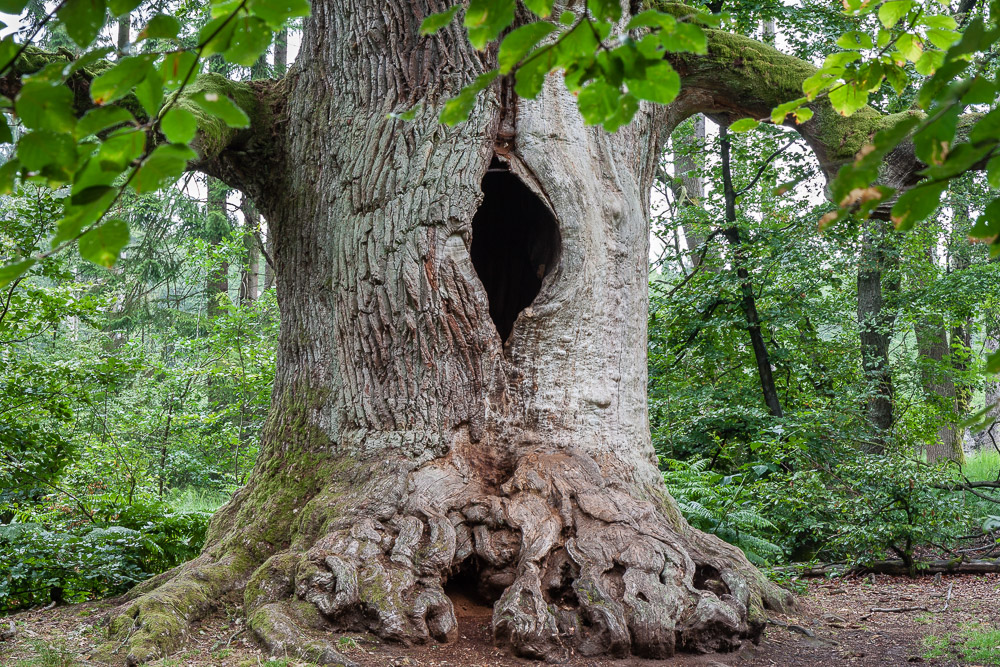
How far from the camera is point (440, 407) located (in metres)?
4.22

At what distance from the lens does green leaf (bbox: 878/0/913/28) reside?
222 centimetres

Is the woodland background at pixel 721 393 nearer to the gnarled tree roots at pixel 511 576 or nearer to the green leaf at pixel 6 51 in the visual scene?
the gnarled tree roots at pixel 511 576

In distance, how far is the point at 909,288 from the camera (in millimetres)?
11086

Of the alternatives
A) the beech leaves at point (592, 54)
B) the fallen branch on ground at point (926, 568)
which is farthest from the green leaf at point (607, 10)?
the fallen branch on ground at point (926, 568)

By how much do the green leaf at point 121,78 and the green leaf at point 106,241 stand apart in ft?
0.71

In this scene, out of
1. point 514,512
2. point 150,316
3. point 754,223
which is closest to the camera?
point 514,512

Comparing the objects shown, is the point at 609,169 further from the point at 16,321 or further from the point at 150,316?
the point at 150,316

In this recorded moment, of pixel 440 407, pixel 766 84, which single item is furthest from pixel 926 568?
pixel 440 407

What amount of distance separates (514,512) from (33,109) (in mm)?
3160

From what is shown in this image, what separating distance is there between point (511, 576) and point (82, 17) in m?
3.28

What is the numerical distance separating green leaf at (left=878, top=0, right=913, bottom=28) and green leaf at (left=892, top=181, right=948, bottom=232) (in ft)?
4.16

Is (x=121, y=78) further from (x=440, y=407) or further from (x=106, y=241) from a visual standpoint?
(x=440, y=407)

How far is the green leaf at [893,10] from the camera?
2219mm

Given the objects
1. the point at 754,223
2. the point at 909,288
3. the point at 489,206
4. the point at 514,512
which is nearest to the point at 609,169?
the point at 489,206
